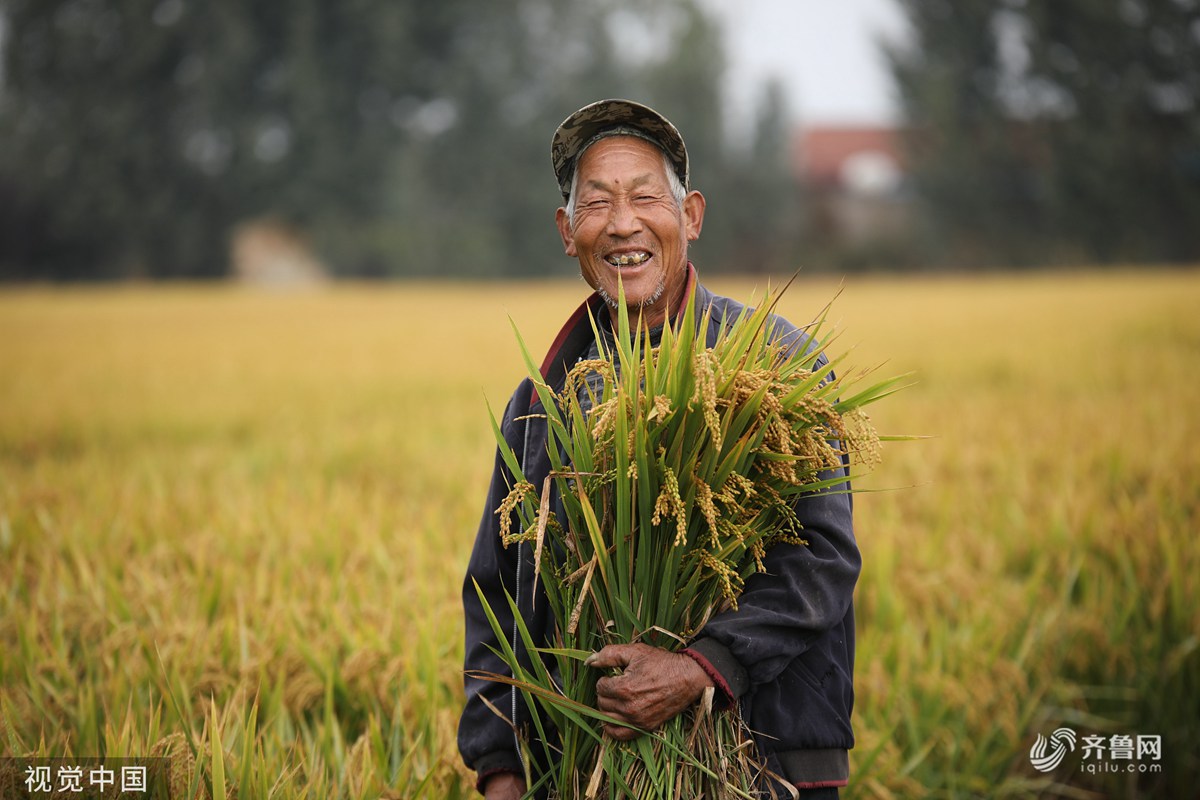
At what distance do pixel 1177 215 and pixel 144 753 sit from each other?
31293 millimetres

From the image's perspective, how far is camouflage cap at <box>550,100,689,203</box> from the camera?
1886mm

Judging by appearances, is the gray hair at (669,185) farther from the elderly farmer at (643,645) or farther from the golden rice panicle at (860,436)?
the golden rice panicle at (860,436)

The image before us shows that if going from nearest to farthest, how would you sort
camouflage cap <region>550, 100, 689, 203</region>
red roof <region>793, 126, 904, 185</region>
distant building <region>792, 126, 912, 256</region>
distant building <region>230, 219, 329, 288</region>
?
camouflage cap <region>550, 100, 689, 203</region> < distant building <region>230, 219, 329, 288</region> < distant building <region>792, 126, 912, 256</region> < red roof <region>793, 126, 904, 185</region>

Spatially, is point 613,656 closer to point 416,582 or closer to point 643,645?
point 643,645

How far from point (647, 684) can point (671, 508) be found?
11.0 inches

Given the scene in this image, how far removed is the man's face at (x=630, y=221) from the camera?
Result: 1.92 meters

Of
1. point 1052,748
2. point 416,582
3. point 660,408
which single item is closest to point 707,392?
point 660,408

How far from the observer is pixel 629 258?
1.93 m

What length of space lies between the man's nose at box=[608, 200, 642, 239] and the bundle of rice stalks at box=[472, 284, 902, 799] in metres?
0.20

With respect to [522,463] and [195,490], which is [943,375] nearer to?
[195,490]

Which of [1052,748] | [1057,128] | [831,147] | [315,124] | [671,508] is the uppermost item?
[831,147]

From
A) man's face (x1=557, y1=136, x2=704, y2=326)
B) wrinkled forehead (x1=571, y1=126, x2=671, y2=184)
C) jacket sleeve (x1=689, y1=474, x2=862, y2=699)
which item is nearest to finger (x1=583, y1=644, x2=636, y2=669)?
jacket sleeve (x1=689, y1=474, x2=862, y2=699)

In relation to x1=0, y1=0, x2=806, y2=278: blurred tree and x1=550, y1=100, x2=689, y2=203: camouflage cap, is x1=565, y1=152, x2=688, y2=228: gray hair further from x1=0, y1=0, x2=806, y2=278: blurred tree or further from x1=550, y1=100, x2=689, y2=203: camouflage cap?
x1=0, y1=0, x2=806, y2=278: blurred tree

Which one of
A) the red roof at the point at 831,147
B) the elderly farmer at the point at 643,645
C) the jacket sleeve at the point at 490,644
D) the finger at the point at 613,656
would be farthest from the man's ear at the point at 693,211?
the red roof at the point at 831,147
